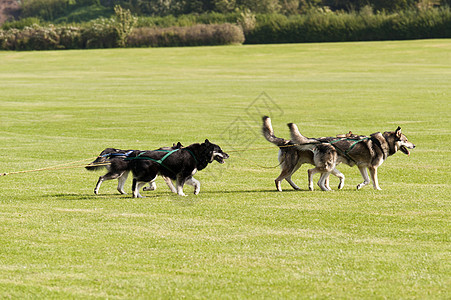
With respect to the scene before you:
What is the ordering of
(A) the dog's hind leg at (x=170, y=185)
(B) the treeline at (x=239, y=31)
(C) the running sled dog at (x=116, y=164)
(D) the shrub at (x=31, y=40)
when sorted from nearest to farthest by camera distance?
(C) the running sled dog at (x=116, y=164)
(A) the dog's hind leg at (x=170, y=185)
(B) the treeline at (x=239, y=31)
(D) the shrub at (x=31, y=40)

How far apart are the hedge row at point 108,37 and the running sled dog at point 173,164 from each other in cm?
6828

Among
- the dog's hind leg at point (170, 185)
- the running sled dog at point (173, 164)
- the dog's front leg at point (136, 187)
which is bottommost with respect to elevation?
the dog's hind leg at point (170, 185)

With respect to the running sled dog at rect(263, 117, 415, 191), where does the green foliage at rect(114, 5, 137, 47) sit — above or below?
below

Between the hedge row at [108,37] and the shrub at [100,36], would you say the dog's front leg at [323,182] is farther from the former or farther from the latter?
the shrub at [100,36]

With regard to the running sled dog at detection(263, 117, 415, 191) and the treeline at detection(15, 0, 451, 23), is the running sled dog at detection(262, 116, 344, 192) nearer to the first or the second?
the running sled dog at detection(263, 117, 415, 191)

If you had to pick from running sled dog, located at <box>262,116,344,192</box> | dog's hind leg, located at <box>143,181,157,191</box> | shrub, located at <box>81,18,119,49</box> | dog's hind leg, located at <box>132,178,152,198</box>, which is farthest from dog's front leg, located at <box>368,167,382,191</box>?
shrub, located at <box>81,18,119,49</box>

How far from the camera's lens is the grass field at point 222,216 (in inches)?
313

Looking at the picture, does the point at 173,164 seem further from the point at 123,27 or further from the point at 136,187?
the point at 123,27

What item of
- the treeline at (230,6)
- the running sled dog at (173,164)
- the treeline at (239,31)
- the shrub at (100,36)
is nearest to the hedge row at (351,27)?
the treeline at (239,31)

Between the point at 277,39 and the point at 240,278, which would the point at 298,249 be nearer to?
the point at 240,278

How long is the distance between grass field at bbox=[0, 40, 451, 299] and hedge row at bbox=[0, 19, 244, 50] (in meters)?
47.7

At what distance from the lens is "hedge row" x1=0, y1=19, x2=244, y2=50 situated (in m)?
80.7

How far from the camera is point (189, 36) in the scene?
80.6m

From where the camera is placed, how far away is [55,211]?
38.5ft
